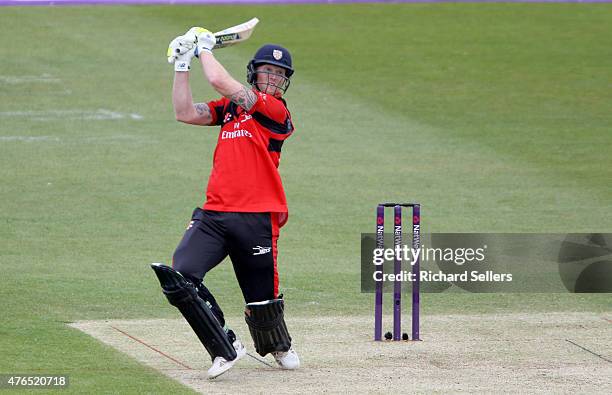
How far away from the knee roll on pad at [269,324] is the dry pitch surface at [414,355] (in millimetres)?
174

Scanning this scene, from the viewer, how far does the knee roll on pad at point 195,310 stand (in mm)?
7230

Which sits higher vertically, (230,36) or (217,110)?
(230,36)

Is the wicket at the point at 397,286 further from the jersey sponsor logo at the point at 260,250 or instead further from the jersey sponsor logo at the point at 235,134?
the jersey sponsor logo at the point at 235,134

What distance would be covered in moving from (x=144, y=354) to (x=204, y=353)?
0.38 m

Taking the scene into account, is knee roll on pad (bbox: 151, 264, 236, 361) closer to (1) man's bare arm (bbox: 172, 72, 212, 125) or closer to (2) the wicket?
(1) man's bare arm (bbox: 172, 72, 212, 125)

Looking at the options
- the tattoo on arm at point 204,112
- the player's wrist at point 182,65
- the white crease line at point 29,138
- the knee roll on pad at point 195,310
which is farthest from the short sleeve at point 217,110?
the white crease line at point 29,138

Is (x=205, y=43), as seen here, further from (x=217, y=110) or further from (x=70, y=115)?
(x=70, y=115)

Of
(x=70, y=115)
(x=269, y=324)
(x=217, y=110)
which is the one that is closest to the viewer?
(x=269, y=324)

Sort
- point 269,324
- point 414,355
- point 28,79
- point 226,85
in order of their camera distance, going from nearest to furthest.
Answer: point 226,85 < point 269,324 < point 414,355 < point 28,79

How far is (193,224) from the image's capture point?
7512 millimetres

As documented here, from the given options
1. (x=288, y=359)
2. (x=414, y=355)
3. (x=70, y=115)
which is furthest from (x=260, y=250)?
(x=70, y=115)

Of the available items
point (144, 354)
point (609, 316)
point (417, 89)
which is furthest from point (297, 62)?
point (144, 354)

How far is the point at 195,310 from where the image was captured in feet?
24.0

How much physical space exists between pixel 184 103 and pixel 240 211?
0.72m
